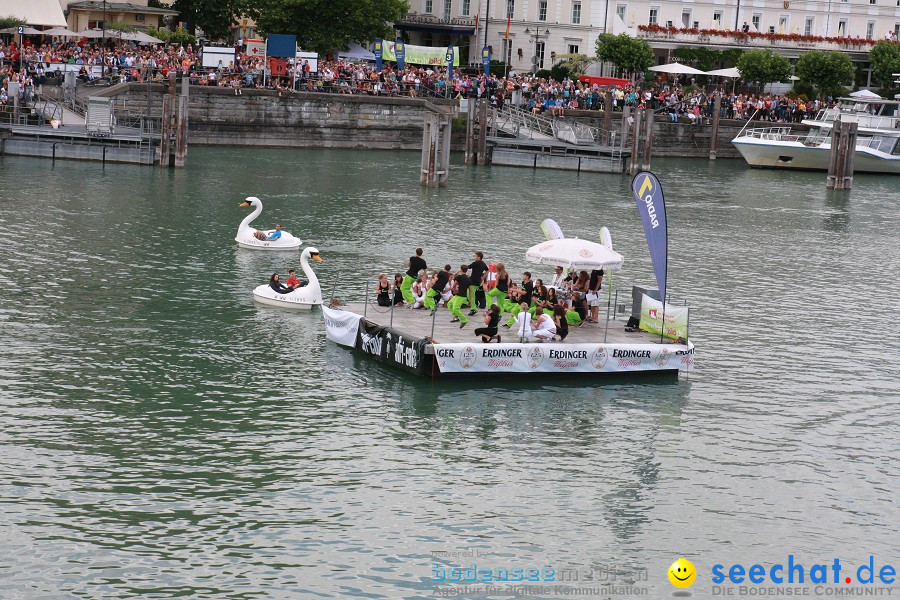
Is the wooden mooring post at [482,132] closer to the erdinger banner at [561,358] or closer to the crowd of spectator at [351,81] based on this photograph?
the crowd of spectator at [351,81]

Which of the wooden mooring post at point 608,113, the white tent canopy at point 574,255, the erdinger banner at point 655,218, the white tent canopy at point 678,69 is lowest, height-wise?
the white tent canopy at point 574,255

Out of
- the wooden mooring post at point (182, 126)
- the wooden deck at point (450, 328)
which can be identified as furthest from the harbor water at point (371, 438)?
the wooden mooring post at point (182, 126)

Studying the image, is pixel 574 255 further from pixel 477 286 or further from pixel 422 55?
pixel 422 55

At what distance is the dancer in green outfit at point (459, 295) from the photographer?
2815 centimetres

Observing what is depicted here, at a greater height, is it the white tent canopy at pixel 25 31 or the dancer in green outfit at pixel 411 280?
the white tent canopy at pixel 25 31

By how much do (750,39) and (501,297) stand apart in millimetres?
75668

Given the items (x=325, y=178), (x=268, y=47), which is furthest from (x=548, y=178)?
(x=268, y=47)

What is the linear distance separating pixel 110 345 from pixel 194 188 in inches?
962

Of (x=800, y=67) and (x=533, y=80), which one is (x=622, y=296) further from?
(x=800, y=67)

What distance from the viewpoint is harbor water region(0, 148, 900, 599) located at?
18516 mm

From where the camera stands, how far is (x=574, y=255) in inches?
1105

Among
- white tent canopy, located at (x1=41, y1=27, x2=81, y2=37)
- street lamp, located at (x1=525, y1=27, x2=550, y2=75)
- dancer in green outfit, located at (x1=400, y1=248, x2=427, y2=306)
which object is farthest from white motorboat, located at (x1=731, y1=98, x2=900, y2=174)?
dancer in green outfit, located at (x1=400, y1=248, x2=427, y2=306)

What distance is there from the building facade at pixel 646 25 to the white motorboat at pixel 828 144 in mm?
21873

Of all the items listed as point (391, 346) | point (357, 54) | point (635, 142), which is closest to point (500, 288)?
point (391, 346)
